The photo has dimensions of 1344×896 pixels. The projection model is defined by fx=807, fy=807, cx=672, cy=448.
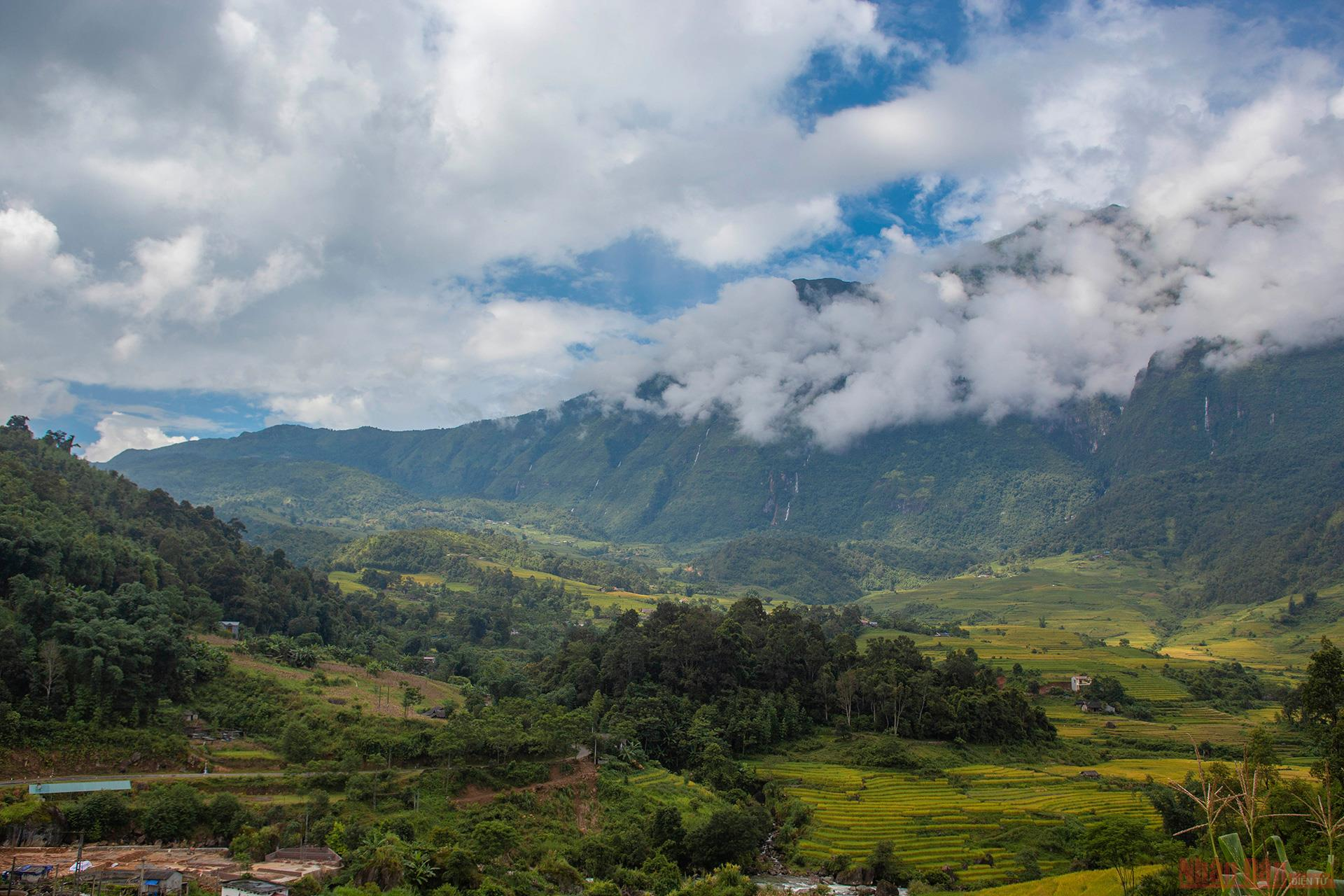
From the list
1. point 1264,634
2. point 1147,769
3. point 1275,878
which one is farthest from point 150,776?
point 1264,634

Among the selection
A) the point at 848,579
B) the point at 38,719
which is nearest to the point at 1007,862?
the point at 38,719

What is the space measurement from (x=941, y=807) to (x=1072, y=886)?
12.2 meters

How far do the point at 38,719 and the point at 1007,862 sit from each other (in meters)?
41.2

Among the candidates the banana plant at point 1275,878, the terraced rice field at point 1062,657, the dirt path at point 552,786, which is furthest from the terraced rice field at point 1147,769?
the banana plant at point 1275,878

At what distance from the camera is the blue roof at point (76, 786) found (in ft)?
98.5

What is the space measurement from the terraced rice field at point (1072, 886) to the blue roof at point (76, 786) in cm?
3298

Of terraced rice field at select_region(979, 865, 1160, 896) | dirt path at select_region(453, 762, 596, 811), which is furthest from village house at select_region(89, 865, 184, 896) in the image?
terraced rice field at select_region(979, 865, 1160, 896)

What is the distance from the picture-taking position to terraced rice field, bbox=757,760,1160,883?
35625 millimetres

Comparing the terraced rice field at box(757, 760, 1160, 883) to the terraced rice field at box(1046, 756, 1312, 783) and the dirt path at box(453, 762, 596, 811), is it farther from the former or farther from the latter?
the dirt path at box(453, 762, 596, 811)

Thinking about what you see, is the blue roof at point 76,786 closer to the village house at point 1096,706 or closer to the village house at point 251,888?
the village house at point 251,888

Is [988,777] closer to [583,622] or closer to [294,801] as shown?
[294,801]

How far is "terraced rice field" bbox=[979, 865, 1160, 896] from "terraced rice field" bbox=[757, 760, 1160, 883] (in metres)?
3.23

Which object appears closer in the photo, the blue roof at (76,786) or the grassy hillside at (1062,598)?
the blue roof at (76,786)

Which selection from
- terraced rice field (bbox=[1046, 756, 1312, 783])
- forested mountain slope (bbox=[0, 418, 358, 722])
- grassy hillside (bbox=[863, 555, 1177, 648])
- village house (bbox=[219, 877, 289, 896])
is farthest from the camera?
grassy hillside (bbox=[863, 555, 1177, 648])
